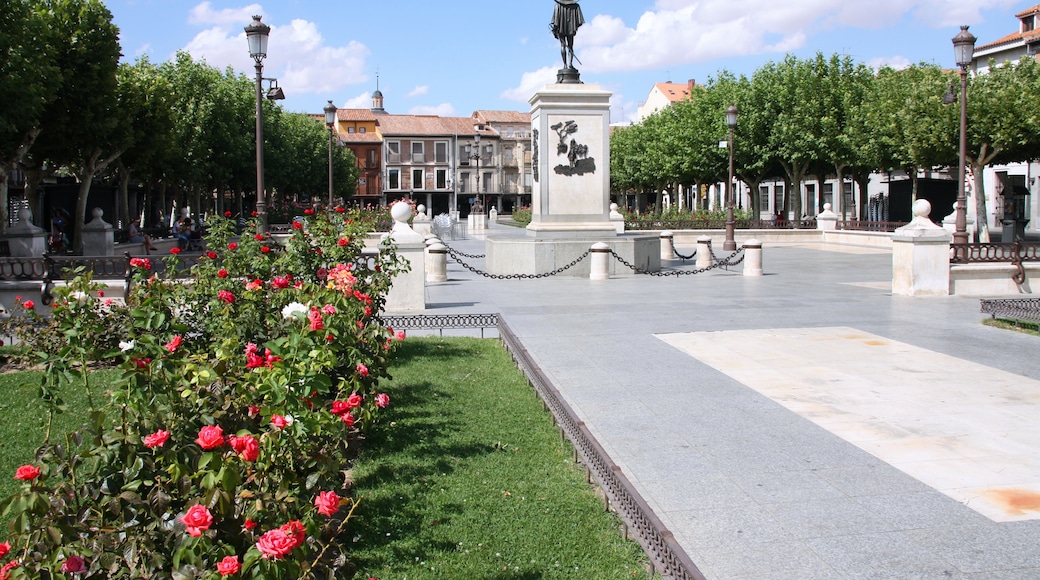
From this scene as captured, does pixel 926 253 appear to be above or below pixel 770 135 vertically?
below

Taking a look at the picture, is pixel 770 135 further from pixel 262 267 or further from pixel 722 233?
pixel 262 267

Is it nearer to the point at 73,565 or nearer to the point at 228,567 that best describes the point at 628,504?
the point at 228,567

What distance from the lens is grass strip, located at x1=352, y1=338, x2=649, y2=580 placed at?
166 inches

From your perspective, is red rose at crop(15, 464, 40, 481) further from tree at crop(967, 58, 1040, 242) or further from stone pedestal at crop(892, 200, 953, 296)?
tree at crop(967, 58, 1040, 242)

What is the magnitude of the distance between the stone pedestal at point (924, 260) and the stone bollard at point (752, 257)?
14.2 ft

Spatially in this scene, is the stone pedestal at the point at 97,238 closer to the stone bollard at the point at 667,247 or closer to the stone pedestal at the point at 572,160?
the stone pedestal at the point at 572,160

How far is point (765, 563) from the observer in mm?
4246

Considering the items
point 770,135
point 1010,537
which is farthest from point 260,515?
point 770,135

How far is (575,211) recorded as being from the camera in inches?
796

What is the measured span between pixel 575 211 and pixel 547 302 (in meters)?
5.86

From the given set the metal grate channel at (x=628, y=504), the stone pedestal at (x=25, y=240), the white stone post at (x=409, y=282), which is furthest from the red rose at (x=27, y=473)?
the stone pedestal at (x=25, y=240)

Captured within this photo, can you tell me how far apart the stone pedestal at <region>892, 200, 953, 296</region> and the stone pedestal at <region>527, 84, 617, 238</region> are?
6.75 m

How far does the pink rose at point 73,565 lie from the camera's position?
2.64m

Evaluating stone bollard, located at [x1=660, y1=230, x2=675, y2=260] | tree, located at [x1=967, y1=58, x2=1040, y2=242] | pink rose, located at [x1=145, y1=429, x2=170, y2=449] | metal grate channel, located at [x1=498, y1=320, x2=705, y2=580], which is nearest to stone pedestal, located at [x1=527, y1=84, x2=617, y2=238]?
stone bollard, located at [x1=660, y1=230, x2=675, y2=260]
